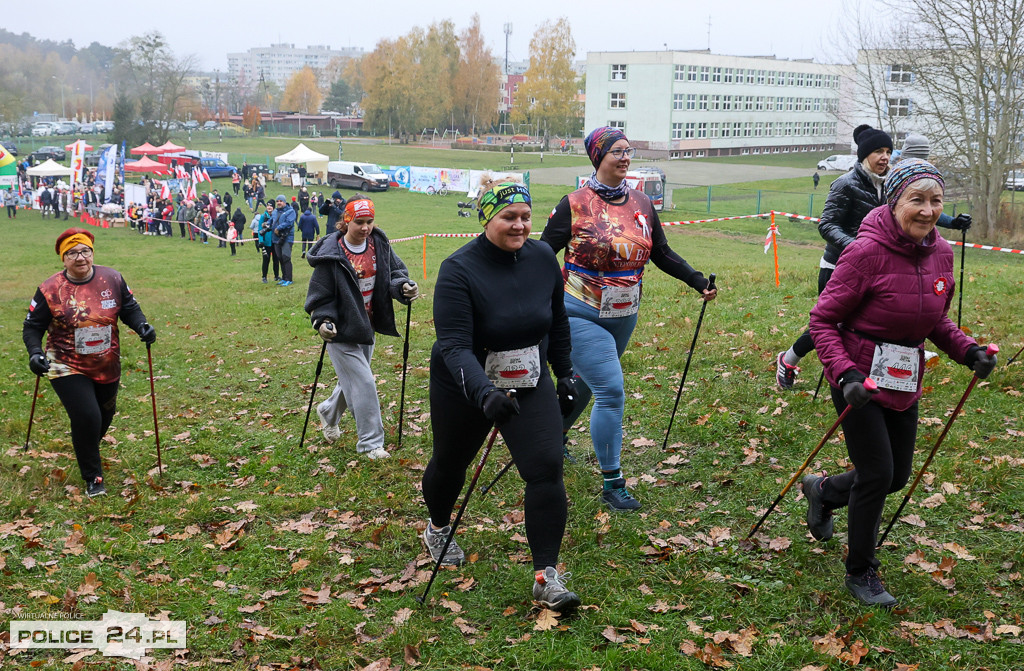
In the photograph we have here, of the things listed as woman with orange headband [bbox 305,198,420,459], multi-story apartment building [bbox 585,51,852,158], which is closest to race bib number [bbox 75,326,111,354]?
woman with orange headband [bbox 305,198,420,459]

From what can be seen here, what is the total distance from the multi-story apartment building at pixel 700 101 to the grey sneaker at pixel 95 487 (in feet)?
227

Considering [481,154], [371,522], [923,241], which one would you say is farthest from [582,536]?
[481,154]

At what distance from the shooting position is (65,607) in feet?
15.3

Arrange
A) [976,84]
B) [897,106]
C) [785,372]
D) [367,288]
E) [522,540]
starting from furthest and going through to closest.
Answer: [897,106] → [976,84] → [367,288] → [785,372] → [522,540]

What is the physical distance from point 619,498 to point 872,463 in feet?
5.93

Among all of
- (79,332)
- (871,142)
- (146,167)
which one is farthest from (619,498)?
(146,167)

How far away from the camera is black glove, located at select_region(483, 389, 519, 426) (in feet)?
12.7

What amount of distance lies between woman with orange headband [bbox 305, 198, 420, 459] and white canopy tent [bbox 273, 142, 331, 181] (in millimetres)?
40885

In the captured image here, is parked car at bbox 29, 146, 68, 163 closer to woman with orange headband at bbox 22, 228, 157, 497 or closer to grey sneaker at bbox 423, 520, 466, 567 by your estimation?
woman with orange headband at bbox 22, 228, 157, 497

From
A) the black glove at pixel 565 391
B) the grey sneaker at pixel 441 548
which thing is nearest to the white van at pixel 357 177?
the grey sneaker at pixel 441 548

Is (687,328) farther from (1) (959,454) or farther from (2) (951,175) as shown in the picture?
(2) (951,175)

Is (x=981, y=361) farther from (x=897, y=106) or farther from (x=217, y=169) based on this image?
(x=217, y=169)

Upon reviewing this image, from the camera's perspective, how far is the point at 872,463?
4.21 m

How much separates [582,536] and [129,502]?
11.1 feet
